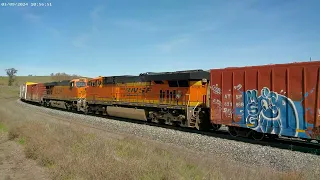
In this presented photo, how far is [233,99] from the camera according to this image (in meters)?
12.8

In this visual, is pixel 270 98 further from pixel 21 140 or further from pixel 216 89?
pixel 21 140

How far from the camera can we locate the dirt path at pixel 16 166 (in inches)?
312

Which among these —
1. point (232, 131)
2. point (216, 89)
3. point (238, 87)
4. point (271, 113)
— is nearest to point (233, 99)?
point (238, 87)

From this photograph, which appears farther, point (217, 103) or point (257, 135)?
point (217, 103)

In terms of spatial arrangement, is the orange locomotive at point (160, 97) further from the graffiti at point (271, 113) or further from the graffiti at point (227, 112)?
the graffiti at point (271, 113)

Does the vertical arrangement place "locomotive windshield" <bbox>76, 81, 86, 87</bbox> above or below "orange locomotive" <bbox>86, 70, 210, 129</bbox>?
above

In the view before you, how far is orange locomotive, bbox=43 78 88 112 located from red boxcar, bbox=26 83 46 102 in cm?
252

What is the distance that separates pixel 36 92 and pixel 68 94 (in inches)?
578

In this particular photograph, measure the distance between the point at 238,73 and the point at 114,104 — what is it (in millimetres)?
11523

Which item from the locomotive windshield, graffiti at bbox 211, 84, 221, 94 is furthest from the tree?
graffiti at bbox 211, 84, 221, 94

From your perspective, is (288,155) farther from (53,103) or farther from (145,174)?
(53,103)

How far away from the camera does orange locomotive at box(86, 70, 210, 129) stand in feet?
50.5

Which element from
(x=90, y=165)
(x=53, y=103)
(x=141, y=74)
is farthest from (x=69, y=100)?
(x=90, y=165)

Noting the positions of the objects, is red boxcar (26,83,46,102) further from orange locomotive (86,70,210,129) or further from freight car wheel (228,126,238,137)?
freight car wheel (228,126,238,137)
